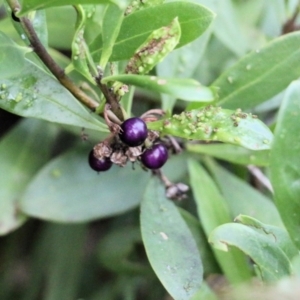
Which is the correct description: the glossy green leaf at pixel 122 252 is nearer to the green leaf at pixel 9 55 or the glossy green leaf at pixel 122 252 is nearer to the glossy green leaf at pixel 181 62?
the glossy green leaf at pixel 181 62

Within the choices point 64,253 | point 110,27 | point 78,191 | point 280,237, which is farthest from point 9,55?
point 64,253

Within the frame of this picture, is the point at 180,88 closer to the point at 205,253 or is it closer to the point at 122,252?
the point at 205,253

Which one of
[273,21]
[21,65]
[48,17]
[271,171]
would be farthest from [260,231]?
[273,21]

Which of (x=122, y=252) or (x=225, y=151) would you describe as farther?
(x=122, y=252)

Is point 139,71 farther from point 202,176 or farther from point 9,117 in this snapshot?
point 9,117

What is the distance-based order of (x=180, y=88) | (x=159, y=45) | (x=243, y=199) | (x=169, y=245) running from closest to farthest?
(x=180, y=88) < (x=159, y=45) < (x=169, y=245) < (x=243, y=199)

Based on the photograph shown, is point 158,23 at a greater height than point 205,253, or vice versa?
point 158,23

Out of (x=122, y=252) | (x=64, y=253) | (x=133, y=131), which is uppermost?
(x=133, y=131)
